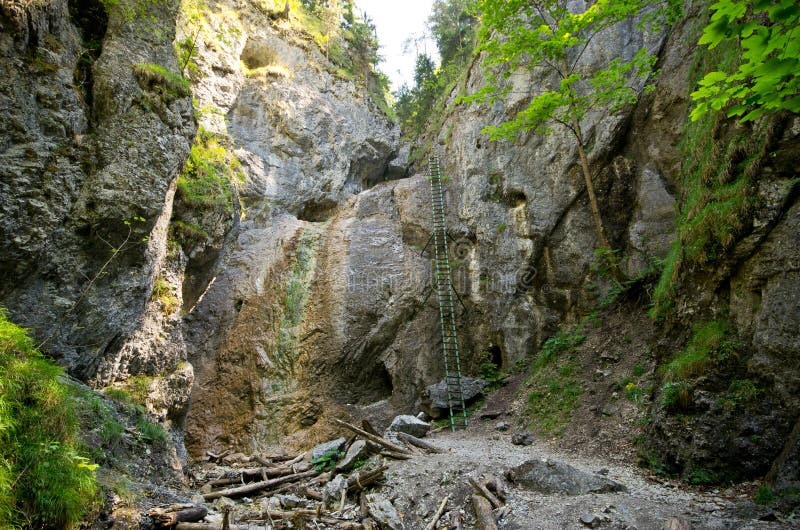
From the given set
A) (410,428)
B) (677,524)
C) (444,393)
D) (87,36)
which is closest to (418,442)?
(410,428)

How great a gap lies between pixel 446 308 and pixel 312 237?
5.77 m

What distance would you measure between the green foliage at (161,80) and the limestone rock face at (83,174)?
0.09 m

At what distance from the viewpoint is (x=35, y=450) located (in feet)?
12.8

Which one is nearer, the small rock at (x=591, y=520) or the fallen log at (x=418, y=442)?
the small rock at (x=591, y=520)

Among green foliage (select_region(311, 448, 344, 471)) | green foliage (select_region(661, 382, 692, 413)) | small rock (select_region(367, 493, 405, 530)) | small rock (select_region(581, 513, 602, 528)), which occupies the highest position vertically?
green foliage (select_region(661, 382, 692, 413))

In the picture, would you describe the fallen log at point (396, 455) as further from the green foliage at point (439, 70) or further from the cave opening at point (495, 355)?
the green foliage at point (439, 70)

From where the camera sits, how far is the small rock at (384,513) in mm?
5555

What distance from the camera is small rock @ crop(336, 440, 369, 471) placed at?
793cm

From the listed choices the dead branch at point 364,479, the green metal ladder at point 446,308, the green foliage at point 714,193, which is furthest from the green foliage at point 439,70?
the dead branch at point 364,479

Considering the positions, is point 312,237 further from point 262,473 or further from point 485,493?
point 485,493

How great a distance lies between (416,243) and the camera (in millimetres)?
15500

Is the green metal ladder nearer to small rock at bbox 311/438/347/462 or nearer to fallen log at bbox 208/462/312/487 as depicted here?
small rock at bbox 311/438/347/462

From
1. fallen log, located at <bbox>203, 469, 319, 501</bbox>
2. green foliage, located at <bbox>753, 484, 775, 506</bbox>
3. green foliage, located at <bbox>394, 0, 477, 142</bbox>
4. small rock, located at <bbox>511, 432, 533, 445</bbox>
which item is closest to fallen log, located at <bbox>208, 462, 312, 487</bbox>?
fallen log, located at <bbox>203, 469, 319, 501</bbox>

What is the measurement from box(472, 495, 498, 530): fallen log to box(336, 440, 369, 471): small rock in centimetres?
316
